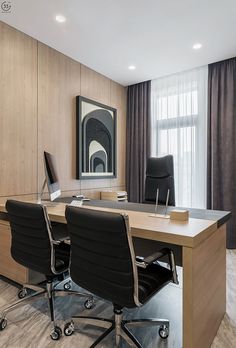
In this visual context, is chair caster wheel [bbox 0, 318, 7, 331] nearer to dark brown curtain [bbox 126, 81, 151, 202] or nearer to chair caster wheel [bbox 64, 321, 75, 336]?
chair caster wheel [bbox 64, 321, 75, 336]

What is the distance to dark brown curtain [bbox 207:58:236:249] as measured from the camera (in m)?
3.46

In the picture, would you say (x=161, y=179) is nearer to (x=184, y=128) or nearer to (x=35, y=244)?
(x=184, y=128)

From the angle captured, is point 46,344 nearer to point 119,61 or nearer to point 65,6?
point 65,6

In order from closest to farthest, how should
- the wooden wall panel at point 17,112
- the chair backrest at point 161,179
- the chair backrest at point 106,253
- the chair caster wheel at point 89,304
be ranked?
1. the chair backrest at point 106,253
2. the chair caster wheel at point 89,304
3. the wooden wall panel at point 17,112
4. the chair backrest at point 161,179

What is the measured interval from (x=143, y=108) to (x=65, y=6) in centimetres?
231

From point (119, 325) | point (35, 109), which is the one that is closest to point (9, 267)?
point (119, 325)

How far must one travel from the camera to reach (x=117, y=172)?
438 cm

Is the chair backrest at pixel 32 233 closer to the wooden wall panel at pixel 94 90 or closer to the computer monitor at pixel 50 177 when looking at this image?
the computer monitor at pixel 50 177

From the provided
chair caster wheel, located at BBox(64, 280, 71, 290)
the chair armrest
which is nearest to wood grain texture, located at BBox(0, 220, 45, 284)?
chair caster wheel, located at BBox(64, 280, 71, 290)

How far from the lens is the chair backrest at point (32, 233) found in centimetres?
159

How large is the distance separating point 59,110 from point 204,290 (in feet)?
9.10

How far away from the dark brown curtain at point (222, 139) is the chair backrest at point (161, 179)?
1113 mm

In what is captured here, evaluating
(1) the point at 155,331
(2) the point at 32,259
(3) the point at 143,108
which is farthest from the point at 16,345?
(3) the point at 143,108

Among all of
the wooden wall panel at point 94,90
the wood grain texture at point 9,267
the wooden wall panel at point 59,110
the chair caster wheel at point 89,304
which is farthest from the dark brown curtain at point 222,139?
the wood grain texture at point 9,267
